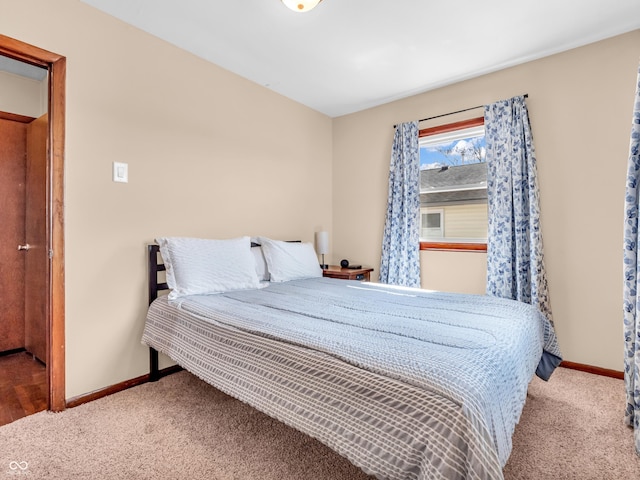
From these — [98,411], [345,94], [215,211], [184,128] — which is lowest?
[98,411]

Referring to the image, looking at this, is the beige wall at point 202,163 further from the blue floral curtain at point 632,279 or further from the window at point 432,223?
the blue floral curtain at point 632,279

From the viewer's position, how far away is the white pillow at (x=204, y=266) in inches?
89.1

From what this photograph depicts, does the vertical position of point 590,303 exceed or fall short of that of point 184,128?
it falls short

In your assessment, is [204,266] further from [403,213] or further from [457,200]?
[457,200]

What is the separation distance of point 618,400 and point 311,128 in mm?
3648

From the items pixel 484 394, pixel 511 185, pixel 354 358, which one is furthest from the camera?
pixel 511 185

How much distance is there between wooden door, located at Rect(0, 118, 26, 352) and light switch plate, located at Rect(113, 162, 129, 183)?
1451 millimetres

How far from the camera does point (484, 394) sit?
3.35ft

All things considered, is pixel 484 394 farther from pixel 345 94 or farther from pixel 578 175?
pixel 345 94

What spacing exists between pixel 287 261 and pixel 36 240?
7.06ft

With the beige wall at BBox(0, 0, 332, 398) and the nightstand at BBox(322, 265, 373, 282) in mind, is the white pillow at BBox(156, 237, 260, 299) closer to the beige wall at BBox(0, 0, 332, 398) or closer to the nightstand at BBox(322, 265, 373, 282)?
the beige wall at BBox(0, 0, 332, 398)

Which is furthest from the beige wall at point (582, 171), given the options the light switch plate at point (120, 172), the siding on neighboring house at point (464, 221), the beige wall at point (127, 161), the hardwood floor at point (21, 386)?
the hardwood floor at point (21, 386)

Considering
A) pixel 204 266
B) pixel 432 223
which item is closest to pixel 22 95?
pixel 204 266

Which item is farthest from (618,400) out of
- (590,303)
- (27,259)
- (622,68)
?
(27,259)
